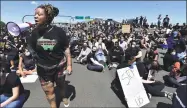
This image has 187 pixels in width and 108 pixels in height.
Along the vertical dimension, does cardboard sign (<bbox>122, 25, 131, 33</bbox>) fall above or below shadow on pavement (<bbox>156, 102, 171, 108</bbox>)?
above

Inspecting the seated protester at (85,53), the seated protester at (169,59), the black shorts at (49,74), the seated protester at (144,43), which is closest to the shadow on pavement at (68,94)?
the black shorts at (49,74)

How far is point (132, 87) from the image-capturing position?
15.4ft

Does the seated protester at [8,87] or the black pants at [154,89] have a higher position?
the seated protester at [8,87]

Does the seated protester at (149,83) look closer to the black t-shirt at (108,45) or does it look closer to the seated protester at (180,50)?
the seated protester at (180,50)

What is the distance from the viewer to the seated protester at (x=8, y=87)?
3.86m

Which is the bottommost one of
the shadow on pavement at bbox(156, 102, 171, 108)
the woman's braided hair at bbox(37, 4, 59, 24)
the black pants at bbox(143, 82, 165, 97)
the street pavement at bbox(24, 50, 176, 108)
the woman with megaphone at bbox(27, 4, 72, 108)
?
the shadow on pavement at bbox(156, 102, 171, 108)

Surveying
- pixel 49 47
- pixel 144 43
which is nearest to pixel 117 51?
pixel 144 43

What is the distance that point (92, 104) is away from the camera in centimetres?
487

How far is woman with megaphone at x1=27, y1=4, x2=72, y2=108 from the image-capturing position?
334 centimetres

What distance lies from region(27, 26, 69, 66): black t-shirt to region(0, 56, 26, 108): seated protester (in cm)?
74

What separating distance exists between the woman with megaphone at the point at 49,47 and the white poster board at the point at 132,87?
156 cm

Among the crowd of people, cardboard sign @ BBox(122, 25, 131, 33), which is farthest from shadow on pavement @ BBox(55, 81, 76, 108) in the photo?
cardboard sign @ BBox(122, 25, 131, 33)

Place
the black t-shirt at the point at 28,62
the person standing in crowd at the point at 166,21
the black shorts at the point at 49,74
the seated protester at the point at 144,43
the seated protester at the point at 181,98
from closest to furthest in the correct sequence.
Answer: the seated protester at the point at 181,98, the black shorts at the point at 49,74, the black t-shirt at the point at 28,62, the seated protester at the point at 144,43, the person standing in crowd at the point at 166,21

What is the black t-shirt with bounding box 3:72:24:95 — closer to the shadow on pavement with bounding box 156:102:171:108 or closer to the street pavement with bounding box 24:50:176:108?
the street pavement with bounding box 24:50:176:108
